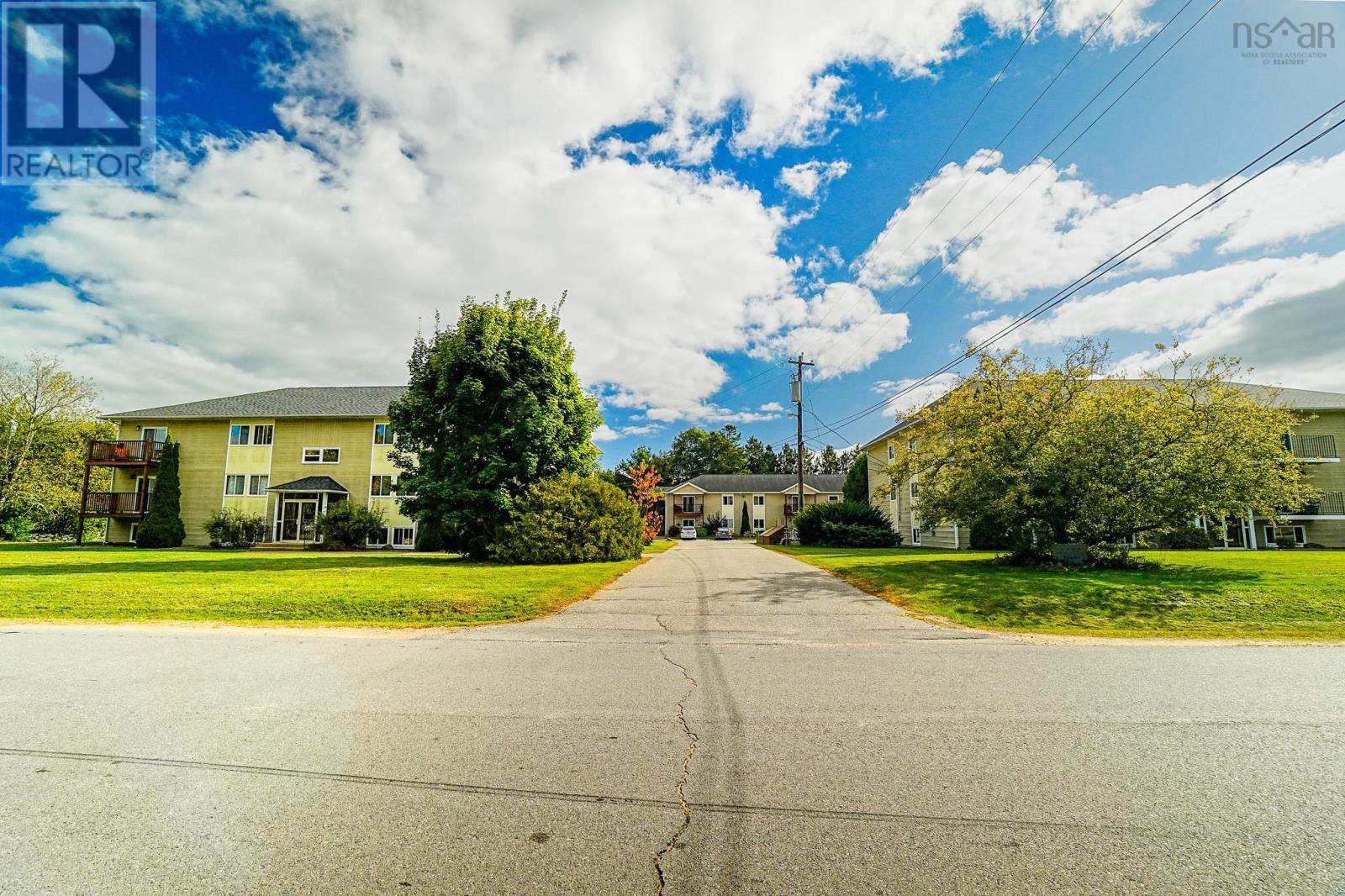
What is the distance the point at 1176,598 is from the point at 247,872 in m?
14.8

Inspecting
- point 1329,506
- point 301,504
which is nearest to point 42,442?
point 301,504

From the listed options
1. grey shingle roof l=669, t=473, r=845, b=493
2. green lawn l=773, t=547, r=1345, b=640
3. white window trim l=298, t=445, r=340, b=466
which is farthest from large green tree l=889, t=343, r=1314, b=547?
grey shingle roof l=669, t=473, r=845, b=493

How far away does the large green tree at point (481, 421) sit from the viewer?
1956cm

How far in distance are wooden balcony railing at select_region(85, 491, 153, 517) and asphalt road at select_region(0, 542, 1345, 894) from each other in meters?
33.3

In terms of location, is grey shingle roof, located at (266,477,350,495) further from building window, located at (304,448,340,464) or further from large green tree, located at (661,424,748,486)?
large green tree, located at (661,424,748,486)

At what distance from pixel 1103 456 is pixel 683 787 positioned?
647 inches

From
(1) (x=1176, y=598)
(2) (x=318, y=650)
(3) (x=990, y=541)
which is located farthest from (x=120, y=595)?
(3) (x=990, y=541)

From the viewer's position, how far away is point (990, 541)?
2814 centimetres

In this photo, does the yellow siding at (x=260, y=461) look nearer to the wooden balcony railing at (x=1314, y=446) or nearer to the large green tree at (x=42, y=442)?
the large green tree at (x=42, y=442)

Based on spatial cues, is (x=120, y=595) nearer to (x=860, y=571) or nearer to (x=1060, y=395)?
(x=860, y=571)

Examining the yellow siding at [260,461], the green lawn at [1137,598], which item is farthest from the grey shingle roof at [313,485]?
the green lawn at [1137,598]

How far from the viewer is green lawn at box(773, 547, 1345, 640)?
9906 millimetres

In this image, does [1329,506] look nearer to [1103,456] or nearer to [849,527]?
[849,527]

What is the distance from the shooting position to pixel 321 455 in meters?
34.7
